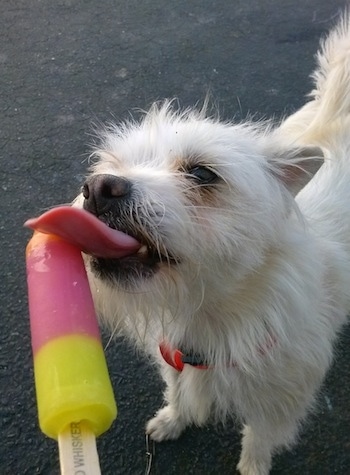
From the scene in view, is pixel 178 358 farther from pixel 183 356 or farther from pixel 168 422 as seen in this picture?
pixel 168 422

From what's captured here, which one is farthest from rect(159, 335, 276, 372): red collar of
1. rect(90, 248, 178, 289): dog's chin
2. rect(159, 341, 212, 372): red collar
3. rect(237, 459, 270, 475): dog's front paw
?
rect(237, 459, 270, 475): dog's front paw

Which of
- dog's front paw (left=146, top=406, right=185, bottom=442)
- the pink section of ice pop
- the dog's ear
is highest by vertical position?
the dog's ear

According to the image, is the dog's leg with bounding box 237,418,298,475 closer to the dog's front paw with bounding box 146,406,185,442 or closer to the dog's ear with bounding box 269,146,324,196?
the dog's front paw with bounding box 146,406,185,442

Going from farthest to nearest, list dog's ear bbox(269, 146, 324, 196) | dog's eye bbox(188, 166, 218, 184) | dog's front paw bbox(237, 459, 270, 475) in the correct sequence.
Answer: dog's front paw bbox(237, 459, 270, 475) → dog's ear bbox(269, 146, 324, 196) → dog's eye bbox(188, 166, 218, 184)

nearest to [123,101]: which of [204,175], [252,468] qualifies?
[204,175]

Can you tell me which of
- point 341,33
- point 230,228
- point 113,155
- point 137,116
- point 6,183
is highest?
point 341,33

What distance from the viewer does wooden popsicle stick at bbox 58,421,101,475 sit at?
94 cm

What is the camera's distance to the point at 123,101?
389 centimetres

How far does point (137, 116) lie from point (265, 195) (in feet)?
7.69

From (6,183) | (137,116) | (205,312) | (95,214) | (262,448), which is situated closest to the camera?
(95,214)

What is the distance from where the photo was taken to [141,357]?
2.69 metres

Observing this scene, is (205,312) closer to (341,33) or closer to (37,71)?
(341,33)

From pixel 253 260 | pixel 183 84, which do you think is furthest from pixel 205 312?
pixel 183 84

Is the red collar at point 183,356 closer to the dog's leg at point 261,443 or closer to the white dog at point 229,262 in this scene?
the white dog at point 229,262
